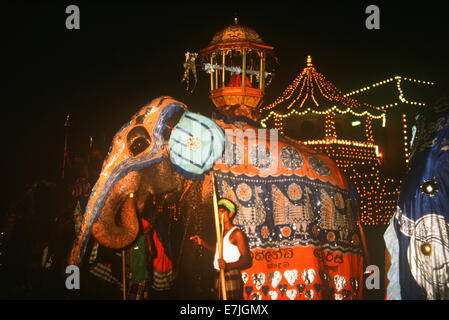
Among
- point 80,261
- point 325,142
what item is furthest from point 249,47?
point 325,142

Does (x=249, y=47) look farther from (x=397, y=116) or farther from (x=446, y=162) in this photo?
(x=397, y=116)

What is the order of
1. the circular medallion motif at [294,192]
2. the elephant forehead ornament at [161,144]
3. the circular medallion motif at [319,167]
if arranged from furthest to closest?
the circular medallion motif at [319,167] < the circular medallion motif at [294,192] < the elephant forehead ornament at [161,144]

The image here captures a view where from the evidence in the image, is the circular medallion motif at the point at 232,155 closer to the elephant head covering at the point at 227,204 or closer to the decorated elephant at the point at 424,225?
the elephant head covering at the point at 227,204

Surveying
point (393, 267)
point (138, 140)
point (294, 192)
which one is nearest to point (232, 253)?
point (294, 192)

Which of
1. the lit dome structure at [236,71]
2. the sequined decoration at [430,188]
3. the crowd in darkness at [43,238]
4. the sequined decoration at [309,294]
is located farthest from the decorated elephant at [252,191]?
the crowd in darkness at [43,238]

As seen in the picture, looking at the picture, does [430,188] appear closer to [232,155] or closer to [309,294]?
[309,294]

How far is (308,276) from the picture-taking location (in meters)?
4.73

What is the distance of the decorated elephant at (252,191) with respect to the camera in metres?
4.42

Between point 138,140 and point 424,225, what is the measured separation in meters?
2.33

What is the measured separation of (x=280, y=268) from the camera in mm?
4719

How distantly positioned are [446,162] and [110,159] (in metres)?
2.49

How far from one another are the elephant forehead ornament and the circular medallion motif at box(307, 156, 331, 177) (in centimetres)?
94

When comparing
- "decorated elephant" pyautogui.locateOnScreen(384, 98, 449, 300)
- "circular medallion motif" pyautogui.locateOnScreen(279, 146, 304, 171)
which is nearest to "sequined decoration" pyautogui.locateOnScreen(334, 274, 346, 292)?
"circular medallion motif" pyautogui.locateOnScreen(279, 146, 304, 171)

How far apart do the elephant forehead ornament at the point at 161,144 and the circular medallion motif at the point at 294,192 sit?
0.70m
